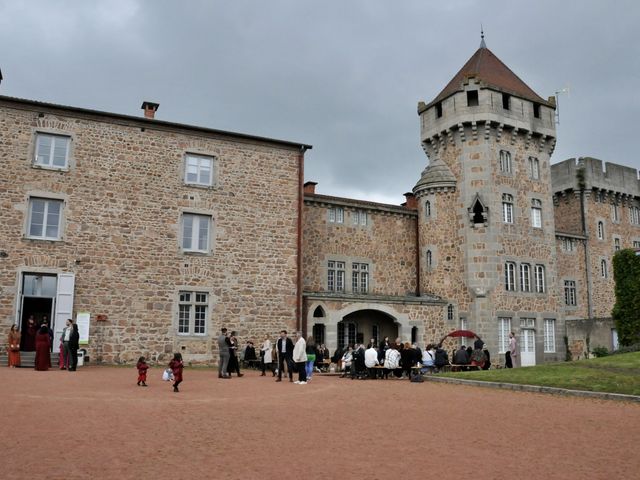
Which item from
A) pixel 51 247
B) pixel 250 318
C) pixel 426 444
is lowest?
pixel 426 444

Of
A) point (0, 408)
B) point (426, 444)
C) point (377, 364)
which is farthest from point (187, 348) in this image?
point (426, 444)

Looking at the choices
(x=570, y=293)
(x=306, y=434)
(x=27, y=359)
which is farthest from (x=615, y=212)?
(x=306, y=434)

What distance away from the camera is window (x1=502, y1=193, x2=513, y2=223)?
2780 cm

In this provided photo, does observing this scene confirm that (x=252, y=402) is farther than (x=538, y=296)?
No

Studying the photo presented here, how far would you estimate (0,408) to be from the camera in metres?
9.18

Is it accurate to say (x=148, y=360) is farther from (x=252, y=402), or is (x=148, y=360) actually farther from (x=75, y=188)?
(x=252, y=402)

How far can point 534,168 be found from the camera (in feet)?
96.7

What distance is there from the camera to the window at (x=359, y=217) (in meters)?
27.6

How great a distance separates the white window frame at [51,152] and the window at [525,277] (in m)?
20.4

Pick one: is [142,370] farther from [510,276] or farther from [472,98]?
[472,98]

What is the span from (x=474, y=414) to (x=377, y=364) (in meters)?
8.38

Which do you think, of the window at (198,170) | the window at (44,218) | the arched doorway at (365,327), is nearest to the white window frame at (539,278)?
the arched doorway at (365,327)

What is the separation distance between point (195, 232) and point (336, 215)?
25.3ft

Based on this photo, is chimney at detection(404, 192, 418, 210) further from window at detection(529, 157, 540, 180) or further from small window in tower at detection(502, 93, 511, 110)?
small window in tower at detection(502, 93, 511, 110)
